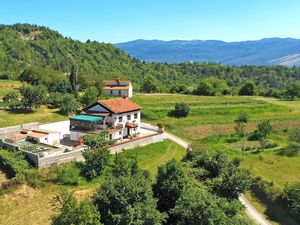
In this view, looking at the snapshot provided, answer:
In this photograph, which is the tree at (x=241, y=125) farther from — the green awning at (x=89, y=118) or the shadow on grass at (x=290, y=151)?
the green awning at (x=89, y=118)

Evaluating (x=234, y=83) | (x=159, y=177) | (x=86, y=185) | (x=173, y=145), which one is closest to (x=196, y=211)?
(x=159, y=177)

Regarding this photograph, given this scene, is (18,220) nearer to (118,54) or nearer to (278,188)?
(278,188)

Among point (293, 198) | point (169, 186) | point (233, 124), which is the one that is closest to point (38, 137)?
point (169, 186)

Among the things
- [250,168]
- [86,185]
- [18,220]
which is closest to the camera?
[18,220]

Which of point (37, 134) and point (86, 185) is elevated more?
point (37, 134)

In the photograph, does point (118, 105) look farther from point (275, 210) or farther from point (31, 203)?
point (275, 210)

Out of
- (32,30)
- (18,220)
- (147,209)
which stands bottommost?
(18,220)

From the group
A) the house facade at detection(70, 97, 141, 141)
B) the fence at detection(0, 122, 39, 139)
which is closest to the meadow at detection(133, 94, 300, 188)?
the house facade at detection(70, 97, 141, 141)
